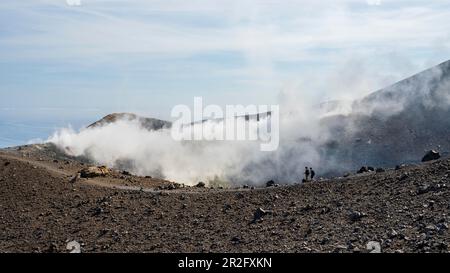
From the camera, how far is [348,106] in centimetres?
5328

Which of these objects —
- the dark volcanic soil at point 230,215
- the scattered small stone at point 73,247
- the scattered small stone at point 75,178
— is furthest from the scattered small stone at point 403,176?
the scattered small stone at point 75,178

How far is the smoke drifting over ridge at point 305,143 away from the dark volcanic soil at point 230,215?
1888 cm

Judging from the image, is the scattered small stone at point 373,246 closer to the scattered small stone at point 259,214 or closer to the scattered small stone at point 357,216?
the scattered small stone at point 357,216

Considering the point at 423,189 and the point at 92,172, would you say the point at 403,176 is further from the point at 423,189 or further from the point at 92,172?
the point at 92,172

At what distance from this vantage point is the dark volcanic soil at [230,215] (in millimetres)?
14930

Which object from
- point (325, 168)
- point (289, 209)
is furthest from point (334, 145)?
point (289, 209)

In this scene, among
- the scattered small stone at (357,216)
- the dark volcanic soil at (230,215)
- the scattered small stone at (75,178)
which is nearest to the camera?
the dark volcanic soil at (230,215)

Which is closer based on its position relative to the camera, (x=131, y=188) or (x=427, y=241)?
(x=427, y=241)

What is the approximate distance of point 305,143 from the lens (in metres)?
46.7

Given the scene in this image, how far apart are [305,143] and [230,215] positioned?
28.3m

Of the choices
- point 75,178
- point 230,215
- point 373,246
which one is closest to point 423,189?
point 373,246
